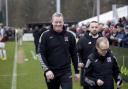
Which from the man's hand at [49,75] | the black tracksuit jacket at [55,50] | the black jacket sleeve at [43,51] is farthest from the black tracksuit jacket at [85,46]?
the man's hand at [49,75]

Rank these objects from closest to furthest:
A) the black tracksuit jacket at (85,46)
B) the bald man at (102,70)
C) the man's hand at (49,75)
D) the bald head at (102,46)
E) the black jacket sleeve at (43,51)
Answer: the bald head at (102,46) < the bald man at (102,70) < the man's hand at (49,75) < the black jacket sleeve at (43,51) < the black tracksuit jacket at (85,46)

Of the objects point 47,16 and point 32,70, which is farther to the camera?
point 47,16

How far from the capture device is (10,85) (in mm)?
17000

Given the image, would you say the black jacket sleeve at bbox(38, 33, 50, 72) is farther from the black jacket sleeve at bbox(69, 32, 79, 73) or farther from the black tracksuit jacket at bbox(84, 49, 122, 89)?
the black tracksuit jacket at bbox(84, 49, 122, 89)

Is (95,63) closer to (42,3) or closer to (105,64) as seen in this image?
(105,64)

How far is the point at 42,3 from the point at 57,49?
360ft

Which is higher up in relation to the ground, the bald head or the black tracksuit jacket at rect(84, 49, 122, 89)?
the bald head

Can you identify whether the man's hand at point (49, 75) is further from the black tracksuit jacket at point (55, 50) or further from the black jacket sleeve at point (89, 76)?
the black jacket sleeve at point (89, 76)

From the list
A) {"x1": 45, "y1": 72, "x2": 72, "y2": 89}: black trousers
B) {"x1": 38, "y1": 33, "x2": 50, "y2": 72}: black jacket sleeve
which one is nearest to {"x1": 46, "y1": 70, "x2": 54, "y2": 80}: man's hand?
{"x1": 38, "y1": 33, "x2": 50, "y2": 72}: black jacket sleeve

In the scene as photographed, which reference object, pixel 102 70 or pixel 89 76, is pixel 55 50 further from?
pixel 102 70

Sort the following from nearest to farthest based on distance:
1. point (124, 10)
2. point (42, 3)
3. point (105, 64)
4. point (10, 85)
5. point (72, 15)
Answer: point (105, 64)
point (10, 85)
point (124, 10)
point (72, 15)
point (42, 3)

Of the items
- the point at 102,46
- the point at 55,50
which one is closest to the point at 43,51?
the point at 55,50

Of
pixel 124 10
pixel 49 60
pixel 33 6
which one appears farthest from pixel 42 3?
pixel 49 60

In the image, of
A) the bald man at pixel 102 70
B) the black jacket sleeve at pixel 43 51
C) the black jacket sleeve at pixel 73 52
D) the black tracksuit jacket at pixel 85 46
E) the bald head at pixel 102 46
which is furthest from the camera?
the black tracksuit jacket at pixel 85 46
